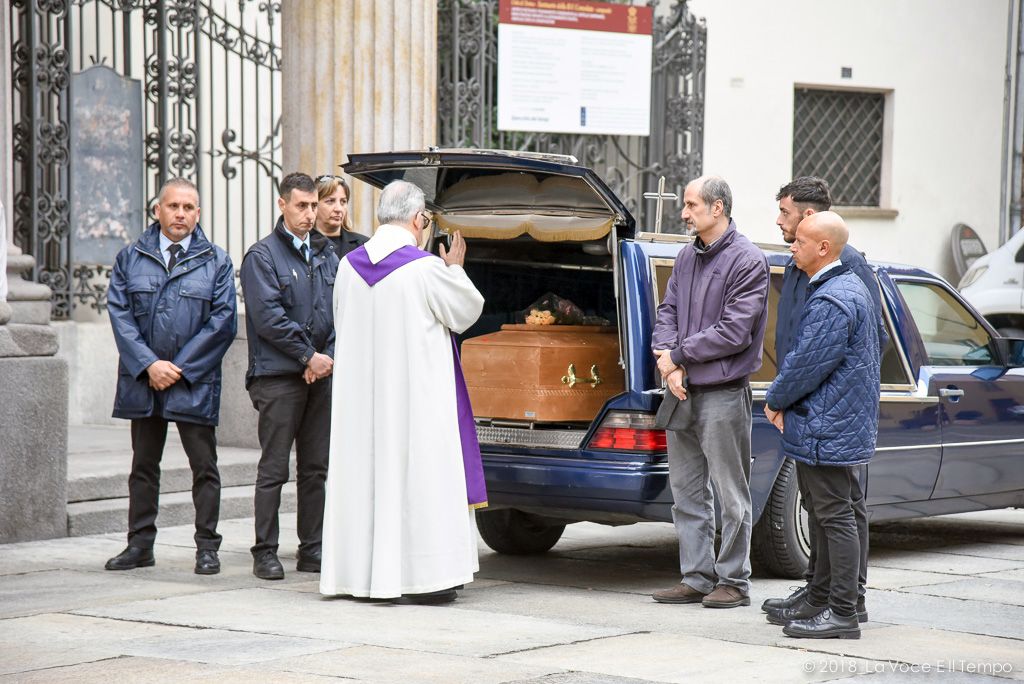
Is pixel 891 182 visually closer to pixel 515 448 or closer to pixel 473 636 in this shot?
pixel 515 448

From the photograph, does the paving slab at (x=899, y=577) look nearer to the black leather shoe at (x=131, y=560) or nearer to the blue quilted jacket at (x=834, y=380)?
the blue quilted jacket at (x=834, y=380)

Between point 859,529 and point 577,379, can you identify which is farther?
point 577,379

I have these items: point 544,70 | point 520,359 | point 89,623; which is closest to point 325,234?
point 520,359

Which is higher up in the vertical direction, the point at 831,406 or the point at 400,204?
the point at 400,204

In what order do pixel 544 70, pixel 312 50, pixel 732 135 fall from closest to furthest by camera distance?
pixel 312 50 < pixel 544 70 < pixel 732 135

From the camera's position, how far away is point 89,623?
6250 mm

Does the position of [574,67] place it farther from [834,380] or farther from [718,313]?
[834,380]

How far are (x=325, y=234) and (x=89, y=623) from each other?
99.8 inches

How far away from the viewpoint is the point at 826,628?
6.10 m

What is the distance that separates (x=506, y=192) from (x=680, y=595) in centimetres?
214

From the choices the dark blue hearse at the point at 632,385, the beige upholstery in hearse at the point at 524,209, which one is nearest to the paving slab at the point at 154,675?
the dark blue hearse at the point at 632,385

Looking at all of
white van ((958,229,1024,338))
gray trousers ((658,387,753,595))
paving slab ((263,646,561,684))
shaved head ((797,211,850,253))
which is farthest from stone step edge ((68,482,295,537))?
white van ((958,229,1024,338))

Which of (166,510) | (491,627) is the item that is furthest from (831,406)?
(166,510)

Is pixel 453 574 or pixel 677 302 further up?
pixel 677 302
